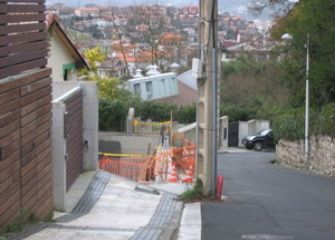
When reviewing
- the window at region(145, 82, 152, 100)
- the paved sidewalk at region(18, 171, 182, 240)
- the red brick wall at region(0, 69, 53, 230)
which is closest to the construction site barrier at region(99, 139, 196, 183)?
the paved sidewalk at region(18, 171, 182, 240)

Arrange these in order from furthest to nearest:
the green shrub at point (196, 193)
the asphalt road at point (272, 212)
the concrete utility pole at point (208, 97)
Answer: the green shrub at point (196, 193) < the concrete utility pole at point (208, 97) < the asphalt road at point (272, 212)

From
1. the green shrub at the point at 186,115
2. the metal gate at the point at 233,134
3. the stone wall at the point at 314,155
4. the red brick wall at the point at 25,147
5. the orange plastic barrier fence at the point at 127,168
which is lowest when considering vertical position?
the metal gate at the point at 233,134

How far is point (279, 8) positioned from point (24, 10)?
2870cm

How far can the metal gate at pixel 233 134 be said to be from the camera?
2321 inches

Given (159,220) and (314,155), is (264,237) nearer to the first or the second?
(159,220)

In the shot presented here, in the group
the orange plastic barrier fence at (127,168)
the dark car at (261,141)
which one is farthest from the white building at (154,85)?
the orange plastic barrier fence at (127,168)

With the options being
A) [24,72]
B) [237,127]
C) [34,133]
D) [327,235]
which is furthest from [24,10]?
[237,127]

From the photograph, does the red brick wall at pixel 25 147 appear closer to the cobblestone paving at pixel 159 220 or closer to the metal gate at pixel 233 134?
the cobblestone paving at pixel 159 220

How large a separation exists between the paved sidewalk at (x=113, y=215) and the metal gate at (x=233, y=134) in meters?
40.5

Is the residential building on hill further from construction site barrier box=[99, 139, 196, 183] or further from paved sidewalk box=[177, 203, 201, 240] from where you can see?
paved sidewalk box=[177, 203, 201, 240]

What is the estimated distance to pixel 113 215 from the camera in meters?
13.3

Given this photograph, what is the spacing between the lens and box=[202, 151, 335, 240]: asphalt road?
36.2ft

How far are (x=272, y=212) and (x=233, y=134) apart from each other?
150 feet

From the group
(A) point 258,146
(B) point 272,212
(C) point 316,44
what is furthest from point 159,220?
(A) point 258,146
